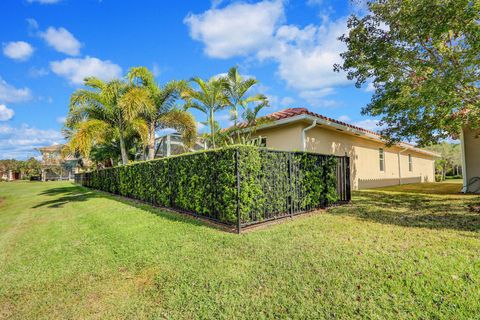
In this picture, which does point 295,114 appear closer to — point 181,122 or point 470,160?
point 181,122

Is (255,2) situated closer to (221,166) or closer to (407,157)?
(221,166)

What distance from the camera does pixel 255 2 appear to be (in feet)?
31.4

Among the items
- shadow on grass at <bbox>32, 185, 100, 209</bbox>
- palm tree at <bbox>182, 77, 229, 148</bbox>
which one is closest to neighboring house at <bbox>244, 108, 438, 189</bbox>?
palm tree at <bbox>182, 77, 229, 148</bbox>

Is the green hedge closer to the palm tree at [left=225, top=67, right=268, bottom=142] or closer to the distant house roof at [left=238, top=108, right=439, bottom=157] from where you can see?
the distant house roof at [left=238, top=108, right=439, bottom=157]

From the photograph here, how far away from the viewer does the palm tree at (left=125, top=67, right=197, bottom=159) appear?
1287cm

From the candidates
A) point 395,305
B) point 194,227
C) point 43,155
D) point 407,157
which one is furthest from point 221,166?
point 43,155

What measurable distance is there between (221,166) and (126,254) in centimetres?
273

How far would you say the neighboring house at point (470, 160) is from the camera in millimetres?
11609

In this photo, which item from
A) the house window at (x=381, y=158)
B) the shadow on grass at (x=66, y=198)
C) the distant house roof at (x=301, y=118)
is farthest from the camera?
the house window at (x=381, y=158)

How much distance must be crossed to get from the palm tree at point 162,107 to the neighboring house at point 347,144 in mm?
4141

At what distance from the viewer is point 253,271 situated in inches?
144

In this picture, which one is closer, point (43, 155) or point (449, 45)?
point (449, 45)

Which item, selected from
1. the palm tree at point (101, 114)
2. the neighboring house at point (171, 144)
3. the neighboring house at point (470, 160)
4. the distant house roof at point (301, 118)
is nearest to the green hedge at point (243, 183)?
the distant house roof at point (301, 118)

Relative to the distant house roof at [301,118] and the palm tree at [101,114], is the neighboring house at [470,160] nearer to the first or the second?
the distant house roof at [301,118]
